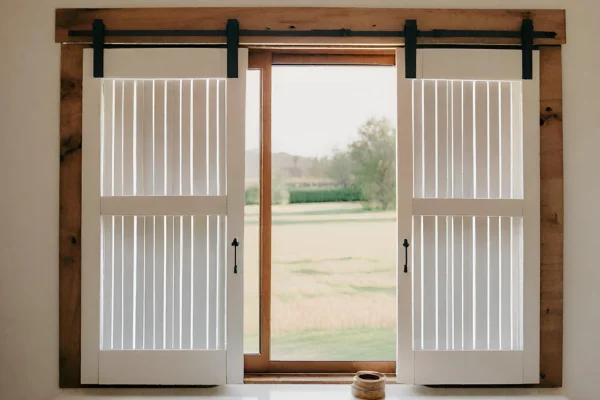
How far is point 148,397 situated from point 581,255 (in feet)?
6.97

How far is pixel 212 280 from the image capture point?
2.51m

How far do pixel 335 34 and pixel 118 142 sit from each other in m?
1.14

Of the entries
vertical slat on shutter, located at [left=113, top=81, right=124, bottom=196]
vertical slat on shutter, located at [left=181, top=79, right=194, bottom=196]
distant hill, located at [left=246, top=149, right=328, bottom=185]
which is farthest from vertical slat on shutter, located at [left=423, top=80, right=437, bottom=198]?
vertical slat on shutter, located at [left=113, top=81, right=124, bottom=196]

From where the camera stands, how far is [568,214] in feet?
8.27

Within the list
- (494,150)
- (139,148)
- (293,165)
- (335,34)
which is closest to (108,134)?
(139,148)

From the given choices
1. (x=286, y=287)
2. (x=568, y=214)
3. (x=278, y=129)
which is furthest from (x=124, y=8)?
(x=568, y=214)

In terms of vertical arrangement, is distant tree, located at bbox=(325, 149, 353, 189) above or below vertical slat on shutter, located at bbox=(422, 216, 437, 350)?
above

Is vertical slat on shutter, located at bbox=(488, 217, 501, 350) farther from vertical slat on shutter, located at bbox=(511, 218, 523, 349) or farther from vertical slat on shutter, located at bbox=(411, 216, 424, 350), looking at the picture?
vertical slat on shutter, located at bbox=(411, 216, 424, 350)

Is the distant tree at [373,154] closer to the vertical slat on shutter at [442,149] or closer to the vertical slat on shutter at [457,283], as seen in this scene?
the vertical slat on shutter at [442,149]

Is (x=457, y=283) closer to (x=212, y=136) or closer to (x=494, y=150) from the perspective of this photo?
(x=494, y=150)

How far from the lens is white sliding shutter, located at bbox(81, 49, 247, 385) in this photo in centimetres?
246

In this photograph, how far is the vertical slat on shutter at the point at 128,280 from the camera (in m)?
2.49

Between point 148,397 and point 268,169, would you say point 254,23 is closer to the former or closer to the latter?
point 268,169

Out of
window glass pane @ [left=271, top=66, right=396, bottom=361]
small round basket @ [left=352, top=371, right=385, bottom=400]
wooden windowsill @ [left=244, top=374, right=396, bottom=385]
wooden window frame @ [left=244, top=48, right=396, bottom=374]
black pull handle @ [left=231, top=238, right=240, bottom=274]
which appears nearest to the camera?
small round basket @ [left=352, top=371, right=385, bottom=400]
